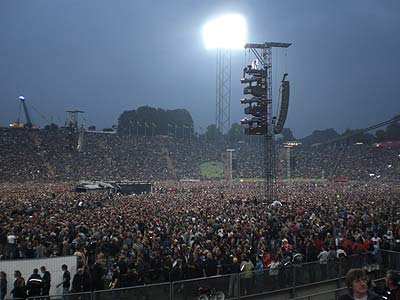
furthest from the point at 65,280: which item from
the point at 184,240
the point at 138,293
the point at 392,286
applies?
the point at 392,286

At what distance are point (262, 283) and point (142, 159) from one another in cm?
7233

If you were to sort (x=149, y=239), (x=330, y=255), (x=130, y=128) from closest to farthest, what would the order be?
(x=330, y=255) < (x=149, y=239) < (x=130, y=128)

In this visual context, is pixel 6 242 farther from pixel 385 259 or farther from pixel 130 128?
pixel 130 128

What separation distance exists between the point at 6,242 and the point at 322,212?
1360 cm

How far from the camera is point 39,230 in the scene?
14531 millimetres

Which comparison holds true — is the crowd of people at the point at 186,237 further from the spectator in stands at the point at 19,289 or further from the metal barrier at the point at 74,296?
the metal barrier at the point at 74,296

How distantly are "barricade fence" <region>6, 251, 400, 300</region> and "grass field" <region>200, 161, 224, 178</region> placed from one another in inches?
2623

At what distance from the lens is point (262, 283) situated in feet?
30.9

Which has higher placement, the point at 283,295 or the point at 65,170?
the point at 65,170

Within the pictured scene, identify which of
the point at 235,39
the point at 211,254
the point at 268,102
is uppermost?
the point at 235,39

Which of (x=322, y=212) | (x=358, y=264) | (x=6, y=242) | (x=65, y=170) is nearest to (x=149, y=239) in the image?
(x=6, y=242)

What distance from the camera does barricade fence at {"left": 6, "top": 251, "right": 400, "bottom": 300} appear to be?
7715 mm

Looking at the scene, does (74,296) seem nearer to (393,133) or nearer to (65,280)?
(65,280)

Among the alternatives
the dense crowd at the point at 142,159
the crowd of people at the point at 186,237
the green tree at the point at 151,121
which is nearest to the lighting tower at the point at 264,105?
the crowd of people at the point at 186,237
